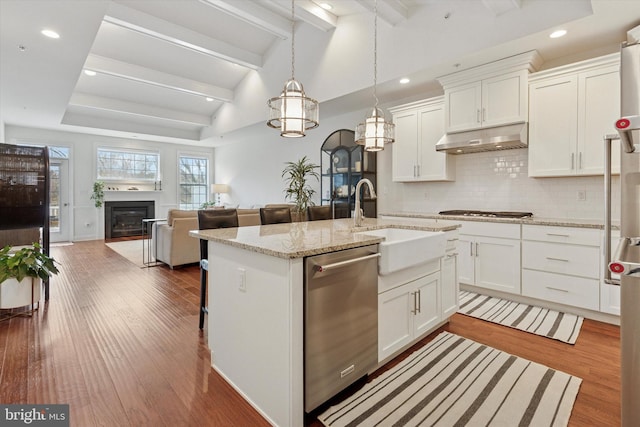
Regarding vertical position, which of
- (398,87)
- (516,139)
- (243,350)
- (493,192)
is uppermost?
(398,87)

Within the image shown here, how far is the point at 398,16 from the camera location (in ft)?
12.6

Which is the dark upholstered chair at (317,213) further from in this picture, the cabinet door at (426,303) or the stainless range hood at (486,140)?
the stainless range hood at (486,140)

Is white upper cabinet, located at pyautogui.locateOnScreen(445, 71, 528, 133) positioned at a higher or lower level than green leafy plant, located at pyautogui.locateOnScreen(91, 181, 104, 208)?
higher

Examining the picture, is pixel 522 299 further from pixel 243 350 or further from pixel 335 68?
pixel 335 68

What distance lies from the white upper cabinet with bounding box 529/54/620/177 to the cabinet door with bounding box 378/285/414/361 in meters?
2.43

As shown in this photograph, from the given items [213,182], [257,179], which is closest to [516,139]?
[257,179]

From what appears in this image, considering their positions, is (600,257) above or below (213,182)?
below

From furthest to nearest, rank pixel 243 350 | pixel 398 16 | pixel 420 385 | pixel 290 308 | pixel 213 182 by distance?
pixel 213 182, pixel 398 16, pixel 420 385, pixel 243 350, pixel 290 308

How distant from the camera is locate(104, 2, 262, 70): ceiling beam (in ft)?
14.6

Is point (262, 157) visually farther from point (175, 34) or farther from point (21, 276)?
point (21, 276)

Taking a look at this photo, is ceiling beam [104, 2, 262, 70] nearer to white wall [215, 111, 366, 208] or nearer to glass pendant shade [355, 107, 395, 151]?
white wall [215, 111, 366, 208]

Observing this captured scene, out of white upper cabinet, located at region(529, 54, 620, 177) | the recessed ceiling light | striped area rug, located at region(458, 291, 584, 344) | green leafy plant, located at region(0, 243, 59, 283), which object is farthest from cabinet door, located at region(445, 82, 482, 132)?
green leafy plant, located at region(0, 243, 59, 283)

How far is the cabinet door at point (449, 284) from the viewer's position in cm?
265

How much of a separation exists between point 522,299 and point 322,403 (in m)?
2.82
